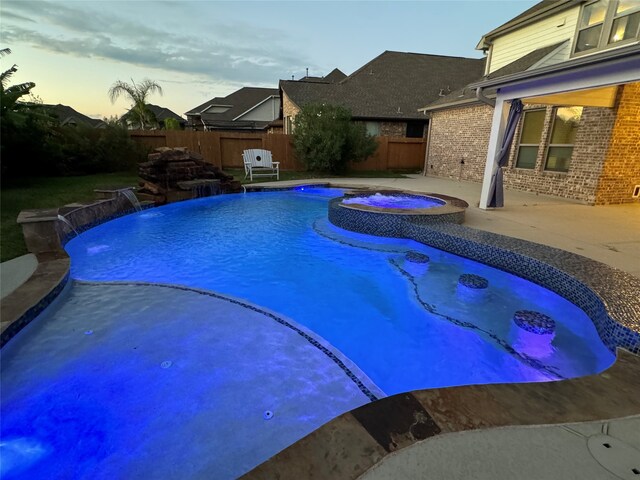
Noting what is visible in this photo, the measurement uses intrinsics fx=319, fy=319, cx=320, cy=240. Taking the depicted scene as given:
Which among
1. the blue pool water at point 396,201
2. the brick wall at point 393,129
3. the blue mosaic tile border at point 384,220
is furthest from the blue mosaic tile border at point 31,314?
the brick wall at point 393,129

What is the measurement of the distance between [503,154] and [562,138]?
124 inches

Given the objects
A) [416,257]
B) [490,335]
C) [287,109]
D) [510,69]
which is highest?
[510,69]

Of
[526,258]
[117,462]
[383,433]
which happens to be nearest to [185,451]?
[117,462]

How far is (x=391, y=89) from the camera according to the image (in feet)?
63.3

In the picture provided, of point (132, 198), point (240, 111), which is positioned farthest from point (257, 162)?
point (240, 111)

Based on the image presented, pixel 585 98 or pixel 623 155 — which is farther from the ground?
pixel 585 98

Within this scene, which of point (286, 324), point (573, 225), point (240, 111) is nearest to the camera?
point (286, 324)

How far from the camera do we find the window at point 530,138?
29.3 feet

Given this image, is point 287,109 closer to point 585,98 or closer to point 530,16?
point 530,16

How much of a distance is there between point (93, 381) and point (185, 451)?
108cm

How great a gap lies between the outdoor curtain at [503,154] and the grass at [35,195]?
323 inches

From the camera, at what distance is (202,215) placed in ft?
25.9

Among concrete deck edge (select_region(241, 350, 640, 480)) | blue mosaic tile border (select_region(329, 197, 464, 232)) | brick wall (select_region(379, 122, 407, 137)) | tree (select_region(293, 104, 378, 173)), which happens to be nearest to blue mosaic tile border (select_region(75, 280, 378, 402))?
concrete deck edge (select_region(241, 350, 640, 480))

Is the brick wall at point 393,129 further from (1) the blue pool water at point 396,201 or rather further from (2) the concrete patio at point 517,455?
(2) the concrete patio at point 517,455
